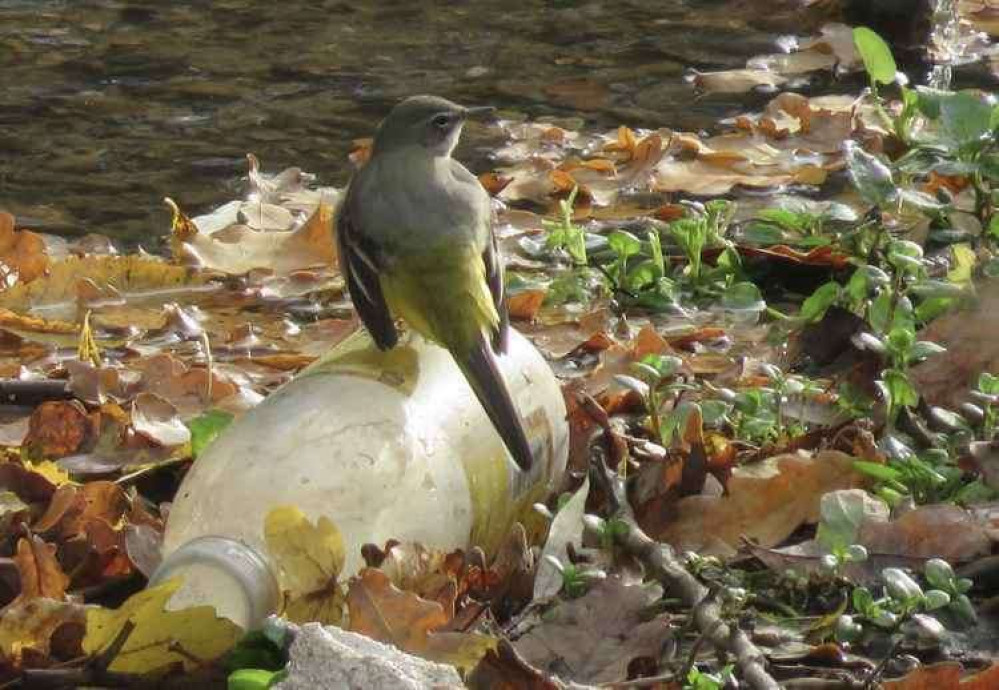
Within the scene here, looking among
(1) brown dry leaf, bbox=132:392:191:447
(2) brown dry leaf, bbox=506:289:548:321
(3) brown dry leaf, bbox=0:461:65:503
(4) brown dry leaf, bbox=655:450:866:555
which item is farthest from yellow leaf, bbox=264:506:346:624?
(2) brown dry leaf, bbox=506:289:548:321

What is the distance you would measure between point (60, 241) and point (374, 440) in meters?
3.55

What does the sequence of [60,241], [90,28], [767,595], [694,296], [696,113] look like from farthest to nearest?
[90,28] → [696,113] → [60,241] → [694,296] → [767,595]

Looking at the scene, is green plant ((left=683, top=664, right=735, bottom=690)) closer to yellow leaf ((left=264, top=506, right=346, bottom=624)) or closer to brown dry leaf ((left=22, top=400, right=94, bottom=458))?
yellow leaf ((left=264, top=506, right=346, bottom=624))

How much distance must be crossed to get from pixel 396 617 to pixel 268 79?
6.39 m

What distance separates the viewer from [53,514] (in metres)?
4.55

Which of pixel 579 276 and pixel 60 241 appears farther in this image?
pixel 60 241

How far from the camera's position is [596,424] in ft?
16.1

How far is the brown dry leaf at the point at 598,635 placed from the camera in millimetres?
3818

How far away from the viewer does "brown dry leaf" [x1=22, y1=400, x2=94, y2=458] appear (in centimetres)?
514

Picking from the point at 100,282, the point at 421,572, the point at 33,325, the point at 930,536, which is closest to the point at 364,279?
the point at 421,572

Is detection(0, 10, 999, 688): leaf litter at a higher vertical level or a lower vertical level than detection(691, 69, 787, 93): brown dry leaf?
higher

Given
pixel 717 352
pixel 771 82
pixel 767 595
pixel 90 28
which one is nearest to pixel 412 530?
pixel 767 595

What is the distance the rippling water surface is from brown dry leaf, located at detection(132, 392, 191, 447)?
2.33 m

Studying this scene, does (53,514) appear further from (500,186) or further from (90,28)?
(90,28)
